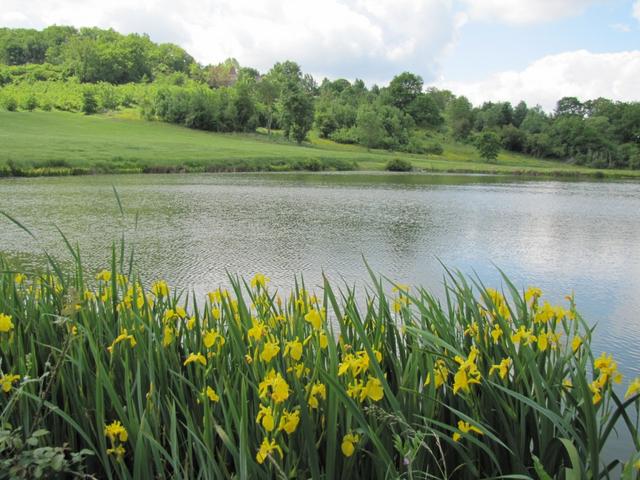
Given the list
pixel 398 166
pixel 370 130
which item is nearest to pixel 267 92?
pixel 370 130

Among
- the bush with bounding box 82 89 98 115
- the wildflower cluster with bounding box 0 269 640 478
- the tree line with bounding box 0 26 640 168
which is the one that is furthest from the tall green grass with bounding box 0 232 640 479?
the bush with bounding box 82 89 98 115

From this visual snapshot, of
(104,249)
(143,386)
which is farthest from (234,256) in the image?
(143,386)

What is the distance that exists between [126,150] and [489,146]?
51839 mm

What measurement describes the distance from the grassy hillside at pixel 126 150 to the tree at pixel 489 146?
61.1 ft

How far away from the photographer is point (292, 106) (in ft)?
225

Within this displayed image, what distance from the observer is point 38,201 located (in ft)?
55.0

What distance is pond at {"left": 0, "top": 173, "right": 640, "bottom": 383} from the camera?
26.1 feet

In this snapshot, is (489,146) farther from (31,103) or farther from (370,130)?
(31,103)

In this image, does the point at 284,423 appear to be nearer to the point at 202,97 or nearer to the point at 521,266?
the point at 521,266

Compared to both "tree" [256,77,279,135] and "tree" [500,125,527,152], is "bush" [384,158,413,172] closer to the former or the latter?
"tree" [256,77,279,135]

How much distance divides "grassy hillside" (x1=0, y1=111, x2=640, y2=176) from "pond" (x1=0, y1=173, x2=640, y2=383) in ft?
29.1

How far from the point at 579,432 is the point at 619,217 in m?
18.2

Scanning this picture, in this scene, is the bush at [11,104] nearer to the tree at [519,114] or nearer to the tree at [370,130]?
the tree at [370,130]

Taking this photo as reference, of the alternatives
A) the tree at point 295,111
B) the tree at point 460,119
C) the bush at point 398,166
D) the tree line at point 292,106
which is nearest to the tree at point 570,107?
the tree line at point 292,106
